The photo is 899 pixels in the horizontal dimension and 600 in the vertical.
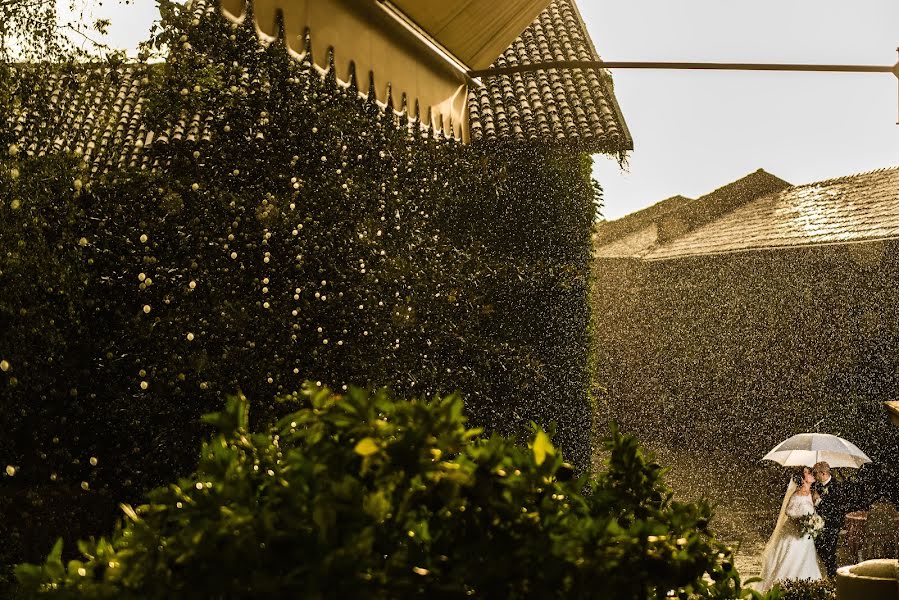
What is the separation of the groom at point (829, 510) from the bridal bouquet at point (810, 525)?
15.6 inches

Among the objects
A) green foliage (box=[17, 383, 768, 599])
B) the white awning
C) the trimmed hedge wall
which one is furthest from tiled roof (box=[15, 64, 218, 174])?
the trimmed hedge wall

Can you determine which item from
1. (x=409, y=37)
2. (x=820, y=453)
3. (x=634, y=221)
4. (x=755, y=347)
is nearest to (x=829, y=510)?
(x=820, y=453)

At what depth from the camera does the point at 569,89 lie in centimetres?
1555

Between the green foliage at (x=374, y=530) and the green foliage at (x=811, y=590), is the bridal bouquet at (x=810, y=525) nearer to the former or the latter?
the green foliage at (x=811, y=590)

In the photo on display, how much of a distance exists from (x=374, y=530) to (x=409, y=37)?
348 centimetres

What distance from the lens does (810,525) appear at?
1251 cm

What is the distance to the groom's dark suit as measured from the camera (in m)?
13.8

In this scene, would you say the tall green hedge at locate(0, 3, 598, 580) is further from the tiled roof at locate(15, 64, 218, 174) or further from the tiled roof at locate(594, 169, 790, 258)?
the tiled roof at locate(594, 169, 790, 258)

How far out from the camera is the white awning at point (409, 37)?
12.1 ft

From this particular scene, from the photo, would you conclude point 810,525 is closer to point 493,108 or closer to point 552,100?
point 552,100

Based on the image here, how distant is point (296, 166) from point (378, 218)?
1.31 meters

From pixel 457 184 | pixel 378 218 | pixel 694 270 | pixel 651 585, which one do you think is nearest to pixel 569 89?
pixel 457 184

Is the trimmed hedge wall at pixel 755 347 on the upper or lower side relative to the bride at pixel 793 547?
upper

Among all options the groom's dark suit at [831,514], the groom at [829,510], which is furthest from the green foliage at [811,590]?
the groom's dark suit at [831,514]
